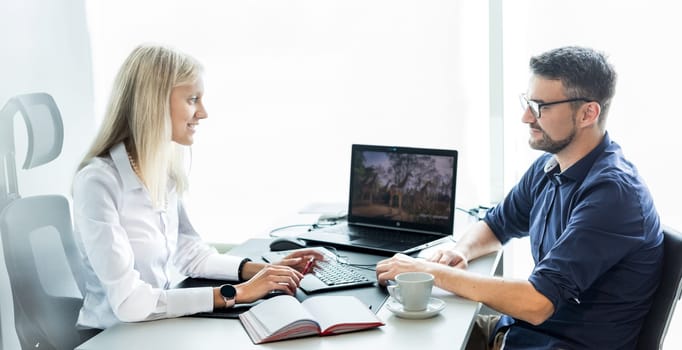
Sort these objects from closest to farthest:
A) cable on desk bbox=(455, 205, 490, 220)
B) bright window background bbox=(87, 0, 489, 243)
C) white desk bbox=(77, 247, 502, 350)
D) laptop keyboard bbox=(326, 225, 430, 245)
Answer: white desk bbox=(77, 247, 502, 350) < laptop keyboard bbox=(326, 225, 430, 245) < cable on desk bbox=(455, 205, 490, 220) < bright window background bbox=(87, 0, 489, 243)

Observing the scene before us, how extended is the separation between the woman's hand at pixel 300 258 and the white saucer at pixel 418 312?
0.34 m

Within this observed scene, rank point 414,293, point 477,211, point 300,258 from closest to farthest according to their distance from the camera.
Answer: point 414,293 < point 300,258 < point 477,211

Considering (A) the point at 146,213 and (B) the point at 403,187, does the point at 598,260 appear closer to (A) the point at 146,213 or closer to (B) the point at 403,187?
(B) the point at 403,187

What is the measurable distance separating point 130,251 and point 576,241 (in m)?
1.04

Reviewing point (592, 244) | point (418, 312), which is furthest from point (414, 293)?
point (592, 244)

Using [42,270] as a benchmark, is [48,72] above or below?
above

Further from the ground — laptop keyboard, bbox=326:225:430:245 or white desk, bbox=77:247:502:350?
laptop keyboard, bbox=326:225:430:245

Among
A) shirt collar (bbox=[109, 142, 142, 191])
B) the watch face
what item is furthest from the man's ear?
shirt collar (bbox=[109, 142, 142, 191])

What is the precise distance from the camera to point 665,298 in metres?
1.60

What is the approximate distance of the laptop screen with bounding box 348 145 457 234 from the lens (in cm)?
222

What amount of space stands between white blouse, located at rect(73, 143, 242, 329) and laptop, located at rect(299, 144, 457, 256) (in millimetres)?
412

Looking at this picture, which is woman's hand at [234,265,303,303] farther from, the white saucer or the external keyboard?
the white saucer

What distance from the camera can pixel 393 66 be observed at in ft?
9.41

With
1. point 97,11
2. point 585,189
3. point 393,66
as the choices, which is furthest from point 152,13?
point 585,189
